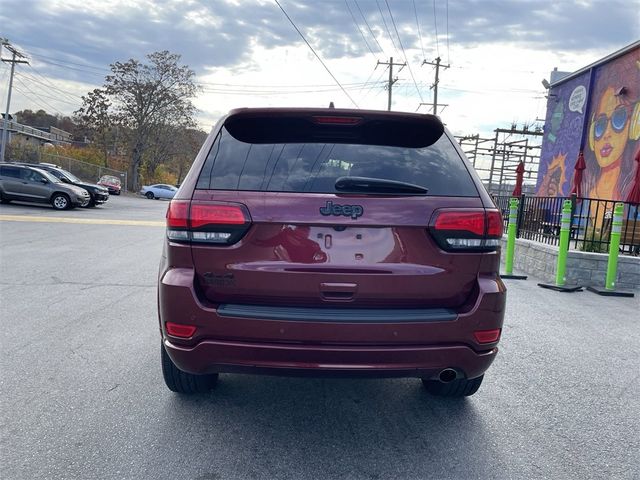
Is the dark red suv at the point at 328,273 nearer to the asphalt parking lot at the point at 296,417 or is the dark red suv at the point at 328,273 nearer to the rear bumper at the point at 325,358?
the rear bumper at the point at 325,358

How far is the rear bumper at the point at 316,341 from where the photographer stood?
7.49 feet

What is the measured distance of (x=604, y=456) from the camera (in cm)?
260

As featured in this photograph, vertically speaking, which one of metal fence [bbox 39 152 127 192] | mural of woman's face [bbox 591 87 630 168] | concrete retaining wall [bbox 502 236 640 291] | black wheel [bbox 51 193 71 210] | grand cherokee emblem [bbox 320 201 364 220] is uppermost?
mural of woman's face [bbox 591 87 630 168]

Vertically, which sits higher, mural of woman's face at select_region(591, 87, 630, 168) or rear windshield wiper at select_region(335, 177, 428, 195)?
mural of woman's face at select_region(591, 87, 630, 168)

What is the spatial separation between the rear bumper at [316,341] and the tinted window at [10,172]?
66.5 ft

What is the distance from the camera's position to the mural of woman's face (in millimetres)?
13348

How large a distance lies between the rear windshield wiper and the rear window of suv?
4cm

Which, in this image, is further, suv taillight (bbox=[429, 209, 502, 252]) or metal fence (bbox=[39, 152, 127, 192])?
metal fence (bbox=[39, 152, 127, 192])

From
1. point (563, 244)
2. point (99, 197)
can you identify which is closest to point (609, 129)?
point (563, 244)

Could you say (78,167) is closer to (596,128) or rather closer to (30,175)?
(30,175)

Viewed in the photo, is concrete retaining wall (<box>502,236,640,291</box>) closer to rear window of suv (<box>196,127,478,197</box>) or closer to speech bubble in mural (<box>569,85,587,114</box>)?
rear window of suv (<box>196,127,478,197</box>)

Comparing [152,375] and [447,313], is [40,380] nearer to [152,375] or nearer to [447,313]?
[152,375]

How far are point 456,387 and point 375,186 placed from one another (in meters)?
1.58

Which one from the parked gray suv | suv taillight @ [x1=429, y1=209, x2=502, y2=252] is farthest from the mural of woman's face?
the parked gray suv
